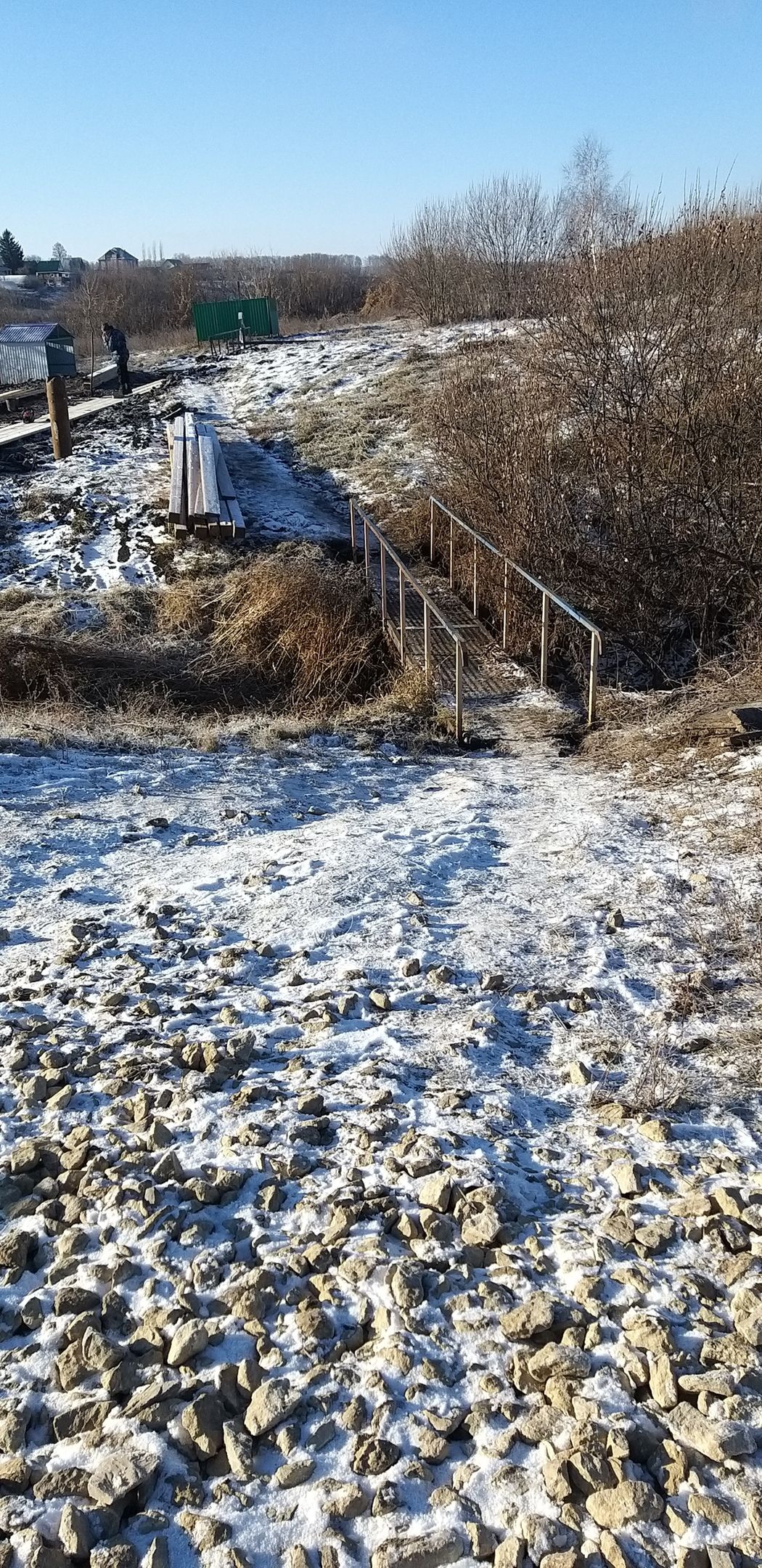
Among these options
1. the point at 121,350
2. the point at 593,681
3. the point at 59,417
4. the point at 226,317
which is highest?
the point at 226,317

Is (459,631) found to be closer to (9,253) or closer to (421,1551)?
(421,1551)

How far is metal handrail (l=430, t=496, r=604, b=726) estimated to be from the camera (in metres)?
7.72

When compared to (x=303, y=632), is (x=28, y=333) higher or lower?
higher

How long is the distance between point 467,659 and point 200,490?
240 inches

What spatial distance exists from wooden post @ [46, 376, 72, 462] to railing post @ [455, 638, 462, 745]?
1229 centimetres

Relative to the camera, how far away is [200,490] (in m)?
14.3

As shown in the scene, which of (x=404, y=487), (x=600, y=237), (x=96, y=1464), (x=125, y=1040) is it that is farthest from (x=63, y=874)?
(x=404, y=487)

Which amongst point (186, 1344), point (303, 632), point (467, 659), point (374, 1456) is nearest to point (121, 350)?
point (303, 632)

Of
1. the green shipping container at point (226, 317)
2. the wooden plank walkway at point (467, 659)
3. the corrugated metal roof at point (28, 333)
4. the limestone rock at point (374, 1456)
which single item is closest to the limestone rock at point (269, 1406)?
the limestone rock at point (374, 1456)

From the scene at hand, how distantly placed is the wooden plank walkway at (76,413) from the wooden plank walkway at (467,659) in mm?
11369

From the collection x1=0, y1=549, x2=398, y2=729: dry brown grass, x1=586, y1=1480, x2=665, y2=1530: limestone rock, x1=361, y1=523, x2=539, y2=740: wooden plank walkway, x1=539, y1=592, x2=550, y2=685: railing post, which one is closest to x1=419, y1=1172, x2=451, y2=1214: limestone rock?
x1=586, y1=1480, x2=665, y2=1530: limestone rock

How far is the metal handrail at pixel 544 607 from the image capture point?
7719 millimetres

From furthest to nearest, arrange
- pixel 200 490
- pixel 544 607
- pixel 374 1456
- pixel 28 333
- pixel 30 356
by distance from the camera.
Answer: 1. pixel 28 333
2. pixel 30 356
3. pixel 200 490
4. pixel 544 607
5. pixel 374 1456

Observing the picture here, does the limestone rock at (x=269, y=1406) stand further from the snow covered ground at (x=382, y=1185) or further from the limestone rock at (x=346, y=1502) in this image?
the limestone rock at (x=346, y=1502)
